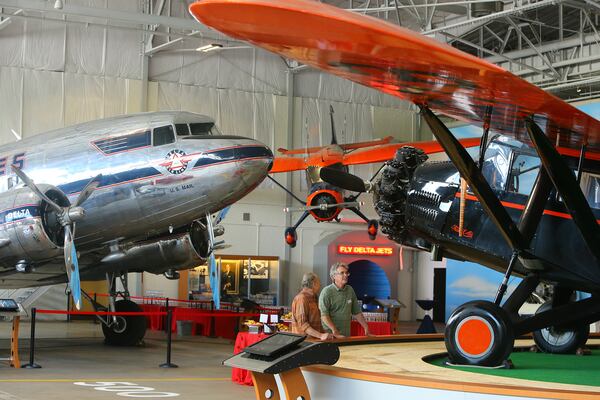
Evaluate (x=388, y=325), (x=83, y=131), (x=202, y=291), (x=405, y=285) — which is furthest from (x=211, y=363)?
(x=405, y=285)

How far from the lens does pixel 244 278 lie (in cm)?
3206

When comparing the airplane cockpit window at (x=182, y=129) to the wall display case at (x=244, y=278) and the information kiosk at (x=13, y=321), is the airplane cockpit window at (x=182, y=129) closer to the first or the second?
the information kiosk at (x=13, y=321)

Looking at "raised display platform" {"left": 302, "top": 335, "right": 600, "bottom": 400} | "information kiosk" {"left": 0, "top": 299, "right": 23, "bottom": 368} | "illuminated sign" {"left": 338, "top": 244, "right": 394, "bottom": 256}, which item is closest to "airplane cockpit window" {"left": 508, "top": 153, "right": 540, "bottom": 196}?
"raised display platform" {"left": 302, "top": 335, "right": 600, "bottom": 400}

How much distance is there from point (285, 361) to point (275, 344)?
0.31 meters

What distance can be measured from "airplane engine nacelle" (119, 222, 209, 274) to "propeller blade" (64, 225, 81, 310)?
→ 279 cm

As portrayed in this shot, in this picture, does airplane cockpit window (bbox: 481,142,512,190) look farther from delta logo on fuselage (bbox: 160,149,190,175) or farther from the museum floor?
delta logo on fuselage (bbox: 160,149,190,175)

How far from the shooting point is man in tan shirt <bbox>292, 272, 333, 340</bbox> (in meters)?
9.73

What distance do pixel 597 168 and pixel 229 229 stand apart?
25.1 meters

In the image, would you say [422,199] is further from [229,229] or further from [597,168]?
[229,229]

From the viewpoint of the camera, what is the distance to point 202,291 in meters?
31.2

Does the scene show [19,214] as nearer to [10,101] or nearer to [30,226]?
[30,226]

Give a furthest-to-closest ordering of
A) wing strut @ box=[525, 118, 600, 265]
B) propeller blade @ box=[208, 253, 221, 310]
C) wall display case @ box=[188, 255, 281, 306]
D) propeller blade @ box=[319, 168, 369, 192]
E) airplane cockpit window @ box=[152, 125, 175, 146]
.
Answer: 1. wall display case @ box=[188, 255, 281, 306]
2. propeller blade @ box=[208, 253, 221, 310]
3. airplane cockpit window @ box=[152, 125, 175, 146]
4. propeller blade @ box=[319, 168, 369, 192]
5. wing strut @ box=[525, 118, 600, 265]

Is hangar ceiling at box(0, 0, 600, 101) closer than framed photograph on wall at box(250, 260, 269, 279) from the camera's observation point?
Yes

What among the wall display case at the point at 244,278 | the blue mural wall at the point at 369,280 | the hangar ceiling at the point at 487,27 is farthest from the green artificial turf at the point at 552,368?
the blue mural wall at the point at 369,280
